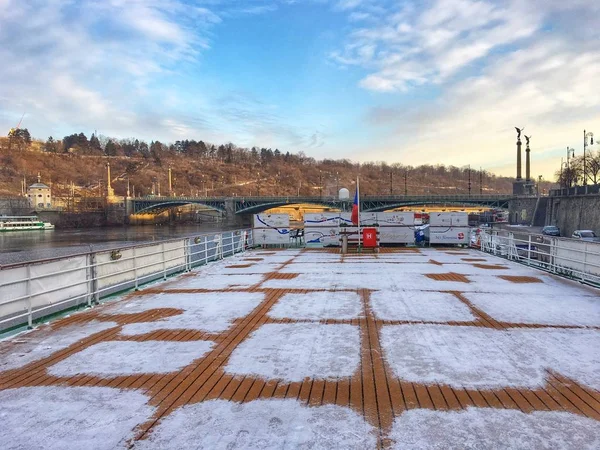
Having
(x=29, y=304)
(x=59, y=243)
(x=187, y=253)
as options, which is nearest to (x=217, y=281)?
(x=187, y=253)

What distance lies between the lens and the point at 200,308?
888 cm

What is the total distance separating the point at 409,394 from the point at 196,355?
2.93 metres

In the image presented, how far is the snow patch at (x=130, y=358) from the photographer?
17.6 ft

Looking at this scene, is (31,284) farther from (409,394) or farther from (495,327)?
(495,327)

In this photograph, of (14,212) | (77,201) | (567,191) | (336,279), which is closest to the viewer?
(336,279)

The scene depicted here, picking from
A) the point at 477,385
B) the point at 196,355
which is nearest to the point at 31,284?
the point at 196,355

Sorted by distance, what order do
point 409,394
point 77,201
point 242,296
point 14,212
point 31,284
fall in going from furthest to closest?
point 77,201 < point 14,212 < point 242,296 < point 31,284 < point 409,394

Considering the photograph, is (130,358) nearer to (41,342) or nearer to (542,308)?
(41,342)

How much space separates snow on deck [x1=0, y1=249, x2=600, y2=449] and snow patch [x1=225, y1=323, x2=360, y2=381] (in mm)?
31

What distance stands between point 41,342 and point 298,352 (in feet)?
13.3

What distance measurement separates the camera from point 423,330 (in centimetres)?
703

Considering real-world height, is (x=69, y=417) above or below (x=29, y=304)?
below

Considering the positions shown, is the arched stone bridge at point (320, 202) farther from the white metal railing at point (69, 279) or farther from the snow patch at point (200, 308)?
the snow patch at point (200, 308)

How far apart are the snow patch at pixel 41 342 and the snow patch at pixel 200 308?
650 mm
